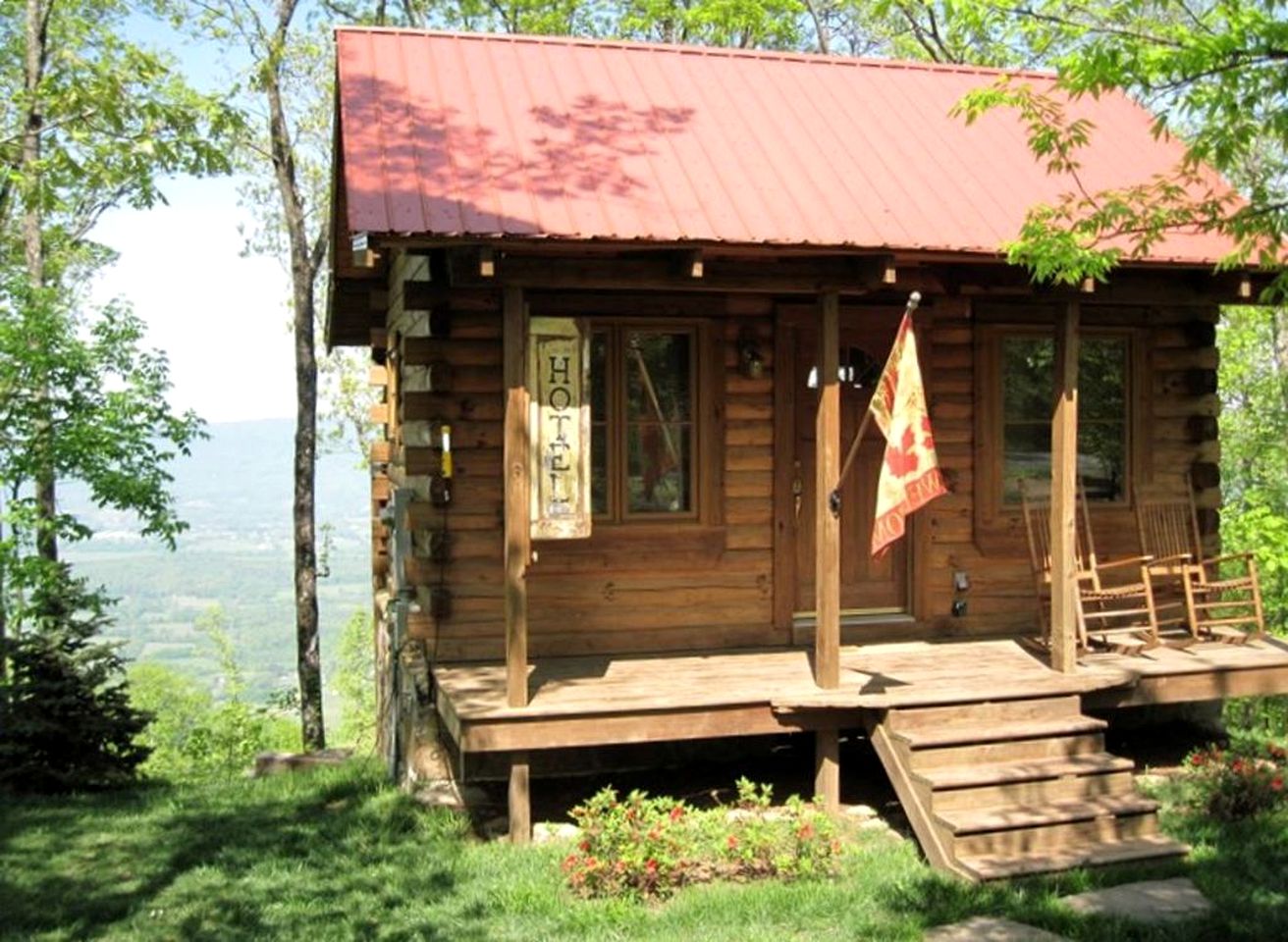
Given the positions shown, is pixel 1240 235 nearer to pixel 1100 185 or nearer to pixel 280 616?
pixel 1100 185

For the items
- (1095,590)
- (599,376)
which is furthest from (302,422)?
(1095,590)

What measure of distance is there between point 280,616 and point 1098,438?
141m

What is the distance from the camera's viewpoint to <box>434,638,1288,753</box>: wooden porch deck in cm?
759

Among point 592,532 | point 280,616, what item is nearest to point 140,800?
point 592,532

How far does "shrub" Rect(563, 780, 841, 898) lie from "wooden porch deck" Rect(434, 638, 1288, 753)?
0.60 meters

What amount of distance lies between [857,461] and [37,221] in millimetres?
13924

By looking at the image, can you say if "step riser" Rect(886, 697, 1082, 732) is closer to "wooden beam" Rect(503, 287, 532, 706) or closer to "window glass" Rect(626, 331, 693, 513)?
"wooden beam" Rect(503, 287, 532, 706)

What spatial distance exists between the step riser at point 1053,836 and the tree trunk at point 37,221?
8860mm

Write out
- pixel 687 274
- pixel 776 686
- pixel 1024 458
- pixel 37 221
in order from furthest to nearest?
pixel 37 221 < pixel 1024 458 < pixel 776 686 < pixel 687 274

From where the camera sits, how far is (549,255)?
25.2 feet

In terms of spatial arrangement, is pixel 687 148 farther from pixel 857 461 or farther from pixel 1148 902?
pixel 1148 902

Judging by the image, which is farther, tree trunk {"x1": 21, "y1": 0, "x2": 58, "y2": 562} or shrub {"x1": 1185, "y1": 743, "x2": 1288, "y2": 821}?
tree trunk {"x1": 21, "y1": 0, "x2": 58, "y2": 562}

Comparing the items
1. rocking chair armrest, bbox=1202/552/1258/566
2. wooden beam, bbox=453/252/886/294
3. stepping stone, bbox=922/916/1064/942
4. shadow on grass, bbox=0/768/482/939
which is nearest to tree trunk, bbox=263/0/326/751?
shadow on grass, bbox=0/768/482/939

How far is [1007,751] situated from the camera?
7742 millimetres
